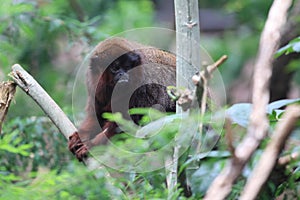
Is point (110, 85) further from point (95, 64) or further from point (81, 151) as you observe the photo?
point (81, 151)

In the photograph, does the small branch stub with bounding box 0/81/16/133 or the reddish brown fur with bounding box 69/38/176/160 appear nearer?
the small branch stub with bounding box 0/81/16/133

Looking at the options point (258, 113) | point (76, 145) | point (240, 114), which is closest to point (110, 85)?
point (76, 145)

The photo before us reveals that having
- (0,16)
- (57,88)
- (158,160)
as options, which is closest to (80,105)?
(0,16)

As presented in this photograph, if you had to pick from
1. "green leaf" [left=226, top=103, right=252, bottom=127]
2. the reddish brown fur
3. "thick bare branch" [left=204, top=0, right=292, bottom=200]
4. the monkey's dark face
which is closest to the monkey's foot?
the reddish brown fur

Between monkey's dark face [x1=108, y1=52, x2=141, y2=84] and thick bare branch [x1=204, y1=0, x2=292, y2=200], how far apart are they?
1.49 m

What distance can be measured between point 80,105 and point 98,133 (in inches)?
9.4

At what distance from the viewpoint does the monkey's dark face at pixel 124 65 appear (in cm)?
268

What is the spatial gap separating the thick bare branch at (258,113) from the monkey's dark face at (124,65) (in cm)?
149

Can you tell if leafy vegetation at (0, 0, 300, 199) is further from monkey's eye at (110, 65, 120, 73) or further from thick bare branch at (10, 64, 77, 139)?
monkey's eye at (110, 65, 120, 73)

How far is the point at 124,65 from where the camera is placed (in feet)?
8.88

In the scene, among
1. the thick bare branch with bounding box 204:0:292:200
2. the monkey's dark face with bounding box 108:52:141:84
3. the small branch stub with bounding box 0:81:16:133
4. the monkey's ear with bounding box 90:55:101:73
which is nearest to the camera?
the thick bare branch with bounding box 204:0:292:200

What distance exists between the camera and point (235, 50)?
4.71m

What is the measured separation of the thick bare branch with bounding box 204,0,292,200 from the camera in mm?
1086

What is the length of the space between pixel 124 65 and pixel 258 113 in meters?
1.64
